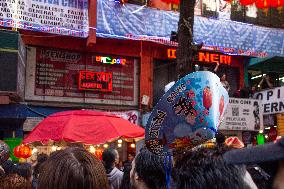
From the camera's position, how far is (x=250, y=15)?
63.1 feet

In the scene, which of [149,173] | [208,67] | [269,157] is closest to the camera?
[269,157]

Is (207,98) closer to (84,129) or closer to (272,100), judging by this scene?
(84,129)

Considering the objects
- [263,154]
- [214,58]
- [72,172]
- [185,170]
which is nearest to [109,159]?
[72,172]

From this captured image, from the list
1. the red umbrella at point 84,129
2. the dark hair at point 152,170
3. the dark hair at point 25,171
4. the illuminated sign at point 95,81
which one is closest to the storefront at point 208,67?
the illuminated sign at point 95,81

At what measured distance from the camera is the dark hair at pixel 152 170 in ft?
11.1

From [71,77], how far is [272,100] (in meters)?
7.04

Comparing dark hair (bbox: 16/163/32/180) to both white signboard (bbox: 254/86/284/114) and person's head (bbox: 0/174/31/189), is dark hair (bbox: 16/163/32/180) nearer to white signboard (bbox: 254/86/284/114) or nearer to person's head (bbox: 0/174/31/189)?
person's head (bbox: 0/174/31/189)


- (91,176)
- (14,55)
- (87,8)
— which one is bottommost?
(91,176)

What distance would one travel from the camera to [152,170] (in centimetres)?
341

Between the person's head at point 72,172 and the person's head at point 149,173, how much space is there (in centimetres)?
124

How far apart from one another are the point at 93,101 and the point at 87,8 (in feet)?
10.9

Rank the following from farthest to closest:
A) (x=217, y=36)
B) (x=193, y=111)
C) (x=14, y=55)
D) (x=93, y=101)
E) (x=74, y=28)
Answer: (x=217, y=36), (x=93, y=101), (x=74, y=28), (x=14, y=55), (x=193, y=111)

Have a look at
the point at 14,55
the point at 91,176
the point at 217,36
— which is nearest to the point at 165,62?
the point at 217,36

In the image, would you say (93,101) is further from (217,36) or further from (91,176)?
(91,176)
